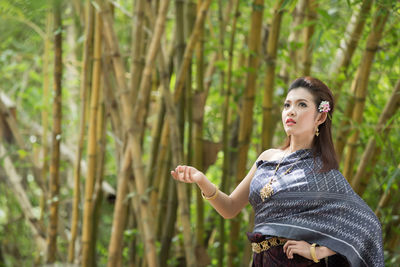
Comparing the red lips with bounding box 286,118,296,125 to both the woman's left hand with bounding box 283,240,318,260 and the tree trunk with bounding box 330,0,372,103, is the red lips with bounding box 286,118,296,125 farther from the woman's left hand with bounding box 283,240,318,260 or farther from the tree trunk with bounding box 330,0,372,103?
the tree trunk with bounding box 330,0,372,103

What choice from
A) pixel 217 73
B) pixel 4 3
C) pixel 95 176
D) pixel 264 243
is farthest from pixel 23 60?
pixel 4 3

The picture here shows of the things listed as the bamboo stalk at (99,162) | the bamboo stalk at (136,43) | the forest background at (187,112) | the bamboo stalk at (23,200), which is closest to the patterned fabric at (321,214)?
the forest background at (187,112)

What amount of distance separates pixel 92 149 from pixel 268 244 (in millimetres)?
1272

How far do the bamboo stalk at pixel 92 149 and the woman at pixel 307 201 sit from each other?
112cm

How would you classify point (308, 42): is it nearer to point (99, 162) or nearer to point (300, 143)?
point (300, 143)

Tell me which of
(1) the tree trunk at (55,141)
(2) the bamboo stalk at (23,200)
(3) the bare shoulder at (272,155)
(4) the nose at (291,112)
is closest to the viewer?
(4) the nose at (291,112)

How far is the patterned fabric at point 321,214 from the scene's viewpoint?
3.83 feet

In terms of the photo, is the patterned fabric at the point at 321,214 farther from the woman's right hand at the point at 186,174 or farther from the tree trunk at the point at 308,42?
the tree trunk at the point at 308,42

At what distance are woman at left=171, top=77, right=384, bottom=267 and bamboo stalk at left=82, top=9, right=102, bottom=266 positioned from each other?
3.68 feet

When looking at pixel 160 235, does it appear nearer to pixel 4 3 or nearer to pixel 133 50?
pixel 133 50

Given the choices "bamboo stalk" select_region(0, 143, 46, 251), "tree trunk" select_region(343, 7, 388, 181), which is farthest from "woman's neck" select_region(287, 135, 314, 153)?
"bamboo stalk" select_region(0, 143, 46, 251)

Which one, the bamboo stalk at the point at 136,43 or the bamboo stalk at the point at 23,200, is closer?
the bamboo stalk at the point at 136,43

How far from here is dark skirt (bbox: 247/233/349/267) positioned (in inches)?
47.3

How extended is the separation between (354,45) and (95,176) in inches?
56.4
